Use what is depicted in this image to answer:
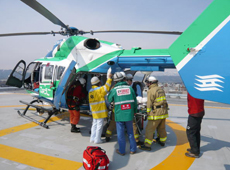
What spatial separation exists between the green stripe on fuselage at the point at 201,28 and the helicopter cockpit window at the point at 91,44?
3.25m

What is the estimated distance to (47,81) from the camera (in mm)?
5918

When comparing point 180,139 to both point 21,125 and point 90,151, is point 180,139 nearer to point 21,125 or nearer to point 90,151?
point 90,151

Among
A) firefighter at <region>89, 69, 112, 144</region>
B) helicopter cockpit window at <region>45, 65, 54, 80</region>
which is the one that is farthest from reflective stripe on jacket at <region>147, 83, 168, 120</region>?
helicopter cockpit window at <region>45, 65, 54, 80</region>

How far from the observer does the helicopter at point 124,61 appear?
7.00 feet

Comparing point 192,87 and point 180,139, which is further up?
A: point 192,87

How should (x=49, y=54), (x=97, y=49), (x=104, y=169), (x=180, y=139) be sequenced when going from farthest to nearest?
(x=49, y=54), (x=97, y=49), (x=180, y=139), (x=104, y=169)

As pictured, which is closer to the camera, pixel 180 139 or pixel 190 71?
pixel 190 71

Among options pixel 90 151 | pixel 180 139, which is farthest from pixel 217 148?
pixel 90 151

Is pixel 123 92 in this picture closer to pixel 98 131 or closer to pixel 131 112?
pixel 131 112

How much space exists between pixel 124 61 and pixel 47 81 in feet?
9.76

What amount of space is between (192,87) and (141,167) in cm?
191

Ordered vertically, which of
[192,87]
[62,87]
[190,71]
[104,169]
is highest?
[190,71]

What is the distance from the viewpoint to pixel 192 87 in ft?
7.30

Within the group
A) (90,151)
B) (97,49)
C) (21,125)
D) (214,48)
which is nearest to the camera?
(214,48)
